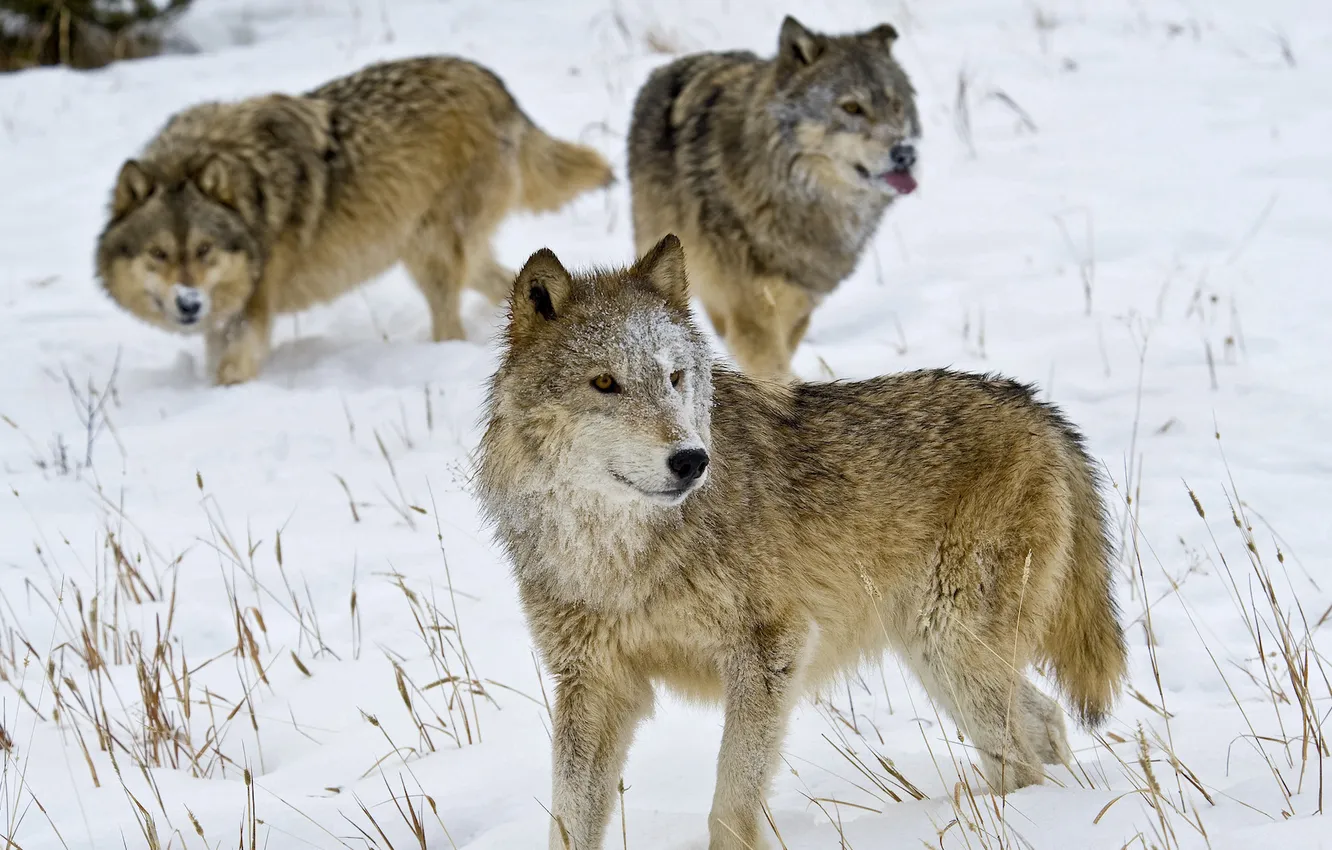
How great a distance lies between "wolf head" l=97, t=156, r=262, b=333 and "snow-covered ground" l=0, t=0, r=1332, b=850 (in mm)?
501

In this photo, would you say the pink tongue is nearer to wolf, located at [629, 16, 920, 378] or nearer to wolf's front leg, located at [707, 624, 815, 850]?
wolf, located at [629, 16, 920, 378]

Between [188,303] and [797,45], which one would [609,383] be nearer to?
[797,45]

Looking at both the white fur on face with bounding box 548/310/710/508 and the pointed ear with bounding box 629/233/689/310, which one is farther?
the pointed ear with bounding box 629/233/689/310

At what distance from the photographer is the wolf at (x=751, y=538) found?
359 cm

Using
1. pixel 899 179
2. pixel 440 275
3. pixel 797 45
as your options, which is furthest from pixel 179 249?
pixel 899 179

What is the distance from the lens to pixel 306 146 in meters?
9.01

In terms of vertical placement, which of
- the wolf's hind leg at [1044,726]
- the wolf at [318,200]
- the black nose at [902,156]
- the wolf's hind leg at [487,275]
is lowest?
the wolf's hind leg at [487,275]

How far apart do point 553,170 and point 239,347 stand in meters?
2.69

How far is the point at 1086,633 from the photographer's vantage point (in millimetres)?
4207

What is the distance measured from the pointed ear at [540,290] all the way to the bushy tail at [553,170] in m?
6.06

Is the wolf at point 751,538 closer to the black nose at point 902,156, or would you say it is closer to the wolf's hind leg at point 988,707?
the wolf's hind leg at point 988,707

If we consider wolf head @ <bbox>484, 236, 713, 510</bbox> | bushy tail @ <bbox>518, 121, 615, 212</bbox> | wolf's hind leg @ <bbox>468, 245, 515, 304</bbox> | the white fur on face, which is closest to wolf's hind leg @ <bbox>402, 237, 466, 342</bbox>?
wolf's hind leg @ <bbox>468, 245, 515, 304</bbox>

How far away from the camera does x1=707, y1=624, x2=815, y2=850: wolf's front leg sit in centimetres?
363

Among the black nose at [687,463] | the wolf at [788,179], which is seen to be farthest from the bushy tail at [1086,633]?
the wolf at [788,179]
